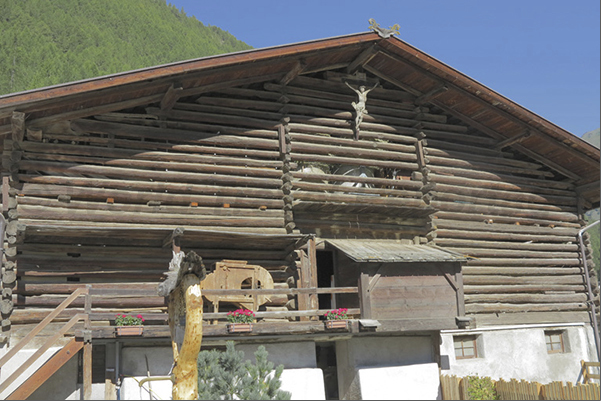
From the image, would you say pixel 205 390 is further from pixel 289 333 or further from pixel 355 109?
pixel 355 109

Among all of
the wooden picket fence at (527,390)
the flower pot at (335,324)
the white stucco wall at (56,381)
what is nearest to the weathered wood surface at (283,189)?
the white stucco wall at (56,381)

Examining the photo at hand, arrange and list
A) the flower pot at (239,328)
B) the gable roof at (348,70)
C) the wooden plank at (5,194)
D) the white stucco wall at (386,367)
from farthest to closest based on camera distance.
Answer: the white stucco wall at (386,367), the gable roof at (348,70), the wooden plank at (5,194), the flower pot at (239,328)

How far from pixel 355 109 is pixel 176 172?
5.57m

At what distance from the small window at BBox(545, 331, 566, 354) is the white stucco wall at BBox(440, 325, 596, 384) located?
205 mm

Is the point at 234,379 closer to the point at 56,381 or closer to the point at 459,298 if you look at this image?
the point at 56,381

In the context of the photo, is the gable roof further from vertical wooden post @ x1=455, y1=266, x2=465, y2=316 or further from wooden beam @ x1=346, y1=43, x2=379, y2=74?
vertical wooden post @ x1=455, y1=266, x2=465, y2=316

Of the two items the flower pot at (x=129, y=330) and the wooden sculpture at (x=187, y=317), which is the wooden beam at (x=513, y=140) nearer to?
the flower pot at (x=129, y=330)

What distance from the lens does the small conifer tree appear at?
1041 centimetres

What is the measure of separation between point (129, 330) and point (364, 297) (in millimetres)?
5271

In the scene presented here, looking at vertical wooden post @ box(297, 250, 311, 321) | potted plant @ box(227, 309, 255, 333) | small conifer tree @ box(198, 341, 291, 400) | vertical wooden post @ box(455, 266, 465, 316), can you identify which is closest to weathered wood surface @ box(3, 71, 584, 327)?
vertical wooden post @ box(297, 250, 311, 321)

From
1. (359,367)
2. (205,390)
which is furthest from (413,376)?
(205,390)

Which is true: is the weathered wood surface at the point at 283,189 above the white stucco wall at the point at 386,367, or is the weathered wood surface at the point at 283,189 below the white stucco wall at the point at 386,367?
above

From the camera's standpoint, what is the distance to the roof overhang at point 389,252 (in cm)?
1512

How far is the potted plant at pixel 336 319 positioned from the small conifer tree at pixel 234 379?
3.75 meters
